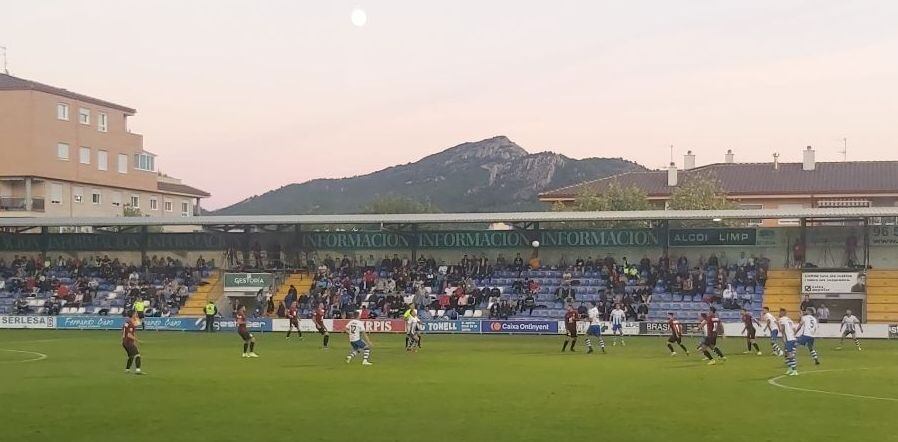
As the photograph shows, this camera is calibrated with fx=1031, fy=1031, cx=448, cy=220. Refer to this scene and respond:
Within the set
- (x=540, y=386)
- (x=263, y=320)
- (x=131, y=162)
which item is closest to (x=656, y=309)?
(x=263, y=320)

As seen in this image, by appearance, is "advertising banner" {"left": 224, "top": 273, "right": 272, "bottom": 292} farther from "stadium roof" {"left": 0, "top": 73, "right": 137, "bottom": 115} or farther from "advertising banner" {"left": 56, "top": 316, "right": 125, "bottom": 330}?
"stadium roof" {"left": 0, "top": 73, "right": 137, "bottom": 115}

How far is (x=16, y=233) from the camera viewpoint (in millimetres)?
77625

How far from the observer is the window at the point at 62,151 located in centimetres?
9381

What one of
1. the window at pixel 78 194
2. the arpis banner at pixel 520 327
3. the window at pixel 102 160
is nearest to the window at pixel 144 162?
the window at pixel 102 160

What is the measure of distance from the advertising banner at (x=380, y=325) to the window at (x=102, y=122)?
51323mm

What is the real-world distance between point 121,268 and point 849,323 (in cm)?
4881

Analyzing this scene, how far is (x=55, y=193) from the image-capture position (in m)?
92.6

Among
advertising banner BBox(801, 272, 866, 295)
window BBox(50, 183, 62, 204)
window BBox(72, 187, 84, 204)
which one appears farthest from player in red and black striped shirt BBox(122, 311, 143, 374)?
window BBox(72, 187, 84, 204)

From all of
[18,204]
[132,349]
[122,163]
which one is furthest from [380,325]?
[122,163]

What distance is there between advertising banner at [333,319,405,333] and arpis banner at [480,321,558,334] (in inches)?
188

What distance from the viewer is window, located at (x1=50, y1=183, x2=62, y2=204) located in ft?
302

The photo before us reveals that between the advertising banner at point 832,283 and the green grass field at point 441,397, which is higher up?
the advertising banner at point 832,283

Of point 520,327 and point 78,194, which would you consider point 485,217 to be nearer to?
point 520,327

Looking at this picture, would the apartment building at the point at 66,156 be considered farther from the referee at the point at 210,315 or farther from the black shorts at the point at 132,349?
the black shorts at the point at 132,349
